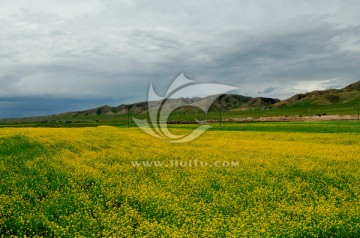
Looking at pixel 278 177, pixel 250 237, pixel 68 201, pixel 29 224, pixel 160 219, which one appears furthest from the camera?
pixel 278 177

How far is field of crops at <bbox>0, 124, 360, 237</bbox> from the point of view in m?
9.02

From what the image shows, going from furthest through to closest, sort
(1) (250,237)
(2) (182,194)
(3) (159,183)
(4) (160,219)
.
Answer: (3) (159,183), (2) (182,194), (4) (160,219), (1) (250,237)

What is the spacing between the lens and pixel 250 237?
8.18 meters

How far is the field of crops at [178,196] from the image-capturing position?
9.02m

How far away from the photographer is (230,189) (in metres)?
12.9

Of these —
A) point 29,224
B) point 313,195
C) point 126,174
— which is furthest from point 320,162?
point 29,224

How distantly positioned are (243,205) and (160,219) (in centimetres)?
322

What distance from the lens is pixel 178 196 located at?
39.6ft

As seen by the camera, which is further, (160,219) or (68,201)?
(68,201)

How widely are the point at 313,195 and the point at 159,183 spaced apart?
21.6 ft

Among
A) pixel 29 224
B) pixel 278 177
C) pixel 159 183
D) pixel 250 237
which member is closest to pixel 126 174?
pixel 159 183

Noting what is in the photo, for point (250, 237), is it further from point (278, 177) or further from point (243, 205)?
point (278, 177)

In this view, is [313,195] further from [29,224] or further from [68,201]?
[29,224]

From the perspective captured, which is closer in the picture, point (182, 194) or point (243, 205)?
point (243, 205)
